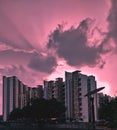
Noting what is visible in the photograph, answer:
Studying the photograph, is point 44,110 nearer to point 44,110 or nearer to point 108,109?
point 44,110

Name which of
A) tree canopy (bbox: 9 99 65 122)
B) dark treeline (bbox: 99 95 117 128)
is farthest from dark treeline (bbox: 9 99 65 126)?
dark treeline (bbox: 99 95 117 128)

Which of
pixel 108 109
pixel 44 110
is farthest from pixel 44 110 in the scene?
pixel 108 109

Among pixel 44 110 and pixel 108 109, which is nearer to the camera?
pixel 108 109

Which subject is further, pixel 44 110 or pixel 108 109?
pixel 44 110

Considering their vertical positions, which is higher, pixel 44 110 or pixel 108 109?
pixel 44 110

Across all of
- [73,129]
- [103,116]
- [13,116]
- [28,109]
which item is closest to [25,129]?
[13,116]

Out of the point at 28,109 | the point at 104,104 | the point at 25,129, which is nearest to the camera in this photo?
the point at 104,104

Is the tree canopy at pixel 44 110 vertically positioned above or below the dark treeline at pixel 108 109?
Answer: above

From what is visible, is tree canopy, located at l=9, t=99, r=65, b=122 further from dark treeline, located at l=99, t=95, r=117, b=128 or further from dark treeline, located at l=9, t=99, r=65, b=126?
dark treeline, located at l=99, t=95, r=117, b=128

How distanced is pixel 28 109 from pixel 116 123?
3253 inches

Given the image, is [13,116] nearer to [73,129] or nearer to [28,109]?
[28,109]

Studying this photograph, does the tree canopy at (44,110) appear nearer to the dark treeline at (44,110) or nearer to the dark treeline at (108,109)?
the dark treeline at (44,110)

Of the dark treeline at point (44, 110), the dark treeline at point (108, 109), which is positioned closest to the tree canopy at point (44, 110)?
the dark treeline at point (44, 110)

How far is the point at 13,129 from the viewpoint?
18012 centimetres
